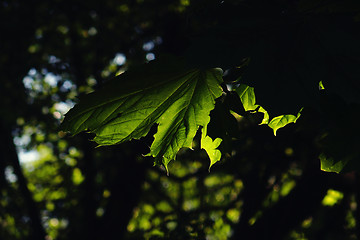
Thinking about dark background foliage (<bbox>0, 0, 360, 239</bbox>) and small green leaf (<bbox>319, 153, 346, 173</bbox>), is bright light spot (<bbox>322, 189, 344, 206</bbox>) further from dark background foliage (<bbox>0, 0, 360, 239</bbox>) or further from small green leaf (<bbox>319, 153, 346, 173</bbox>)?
small green leaf (<bbox>319, 153, 346, 173</bbox>)

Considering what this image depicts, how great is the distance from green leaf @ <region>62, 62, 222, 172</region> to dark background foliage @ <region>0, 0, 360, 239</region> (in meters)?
0.10

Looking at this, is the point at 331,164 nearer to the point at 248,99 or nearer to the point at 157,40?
the point at 248,99

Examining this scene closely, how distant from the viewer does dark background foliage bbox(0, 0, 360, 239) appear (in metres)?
1.08

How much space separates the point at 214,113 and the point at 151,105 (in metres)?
0.26

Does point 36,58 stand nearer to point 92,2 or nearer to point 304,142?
point 92,2

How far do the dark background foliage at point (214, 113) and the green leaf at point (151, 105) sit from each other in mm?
99

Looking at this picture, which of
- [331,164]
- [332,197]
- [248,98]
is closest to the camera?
[331,164]

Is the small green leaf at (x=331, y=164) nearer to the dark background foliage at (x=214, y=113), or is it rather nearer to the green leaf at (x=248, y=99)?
the dark background foliage at (x=214, y=113)

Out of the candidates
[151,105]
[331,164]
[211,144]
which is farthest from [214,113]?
[331,164]

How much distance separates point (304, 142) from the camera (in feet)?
13.1

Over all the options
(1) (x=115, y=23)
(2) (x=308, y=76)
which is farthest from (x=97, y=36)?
(2) (x=308, y=76)

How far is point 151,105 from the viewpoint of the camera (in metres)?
1.43

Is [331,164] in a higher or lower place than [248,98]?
lower

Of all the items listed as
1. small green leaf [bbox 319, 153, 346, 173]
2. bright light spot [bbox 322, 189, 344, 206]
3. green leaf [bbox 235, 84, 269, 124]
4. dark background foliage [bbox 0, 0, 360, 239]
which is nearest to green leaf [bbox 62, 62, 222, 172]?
dark background foliage [bbox 0, 0, 360, 239]
